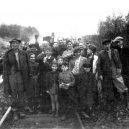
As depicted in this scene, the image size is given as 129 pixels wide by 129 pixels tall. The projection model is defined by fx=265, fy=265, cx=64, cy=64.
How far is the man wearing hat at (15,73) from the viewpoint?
7.07 m

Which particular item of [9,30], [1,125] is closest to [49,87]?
[1,125]

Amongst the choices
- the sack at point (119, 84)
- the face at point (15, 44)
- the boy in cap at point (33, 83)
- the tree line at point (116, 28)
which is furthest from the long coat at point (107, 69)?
the tree line at point (116, 28)

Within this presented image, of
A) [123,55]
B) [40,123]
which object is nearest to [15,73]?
[40,123]

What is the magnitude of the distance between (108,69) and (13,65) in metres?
2.56

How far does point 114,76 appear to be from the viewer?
704cm

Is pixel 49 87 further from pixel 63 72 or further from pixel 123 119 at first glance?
pixel 123 119

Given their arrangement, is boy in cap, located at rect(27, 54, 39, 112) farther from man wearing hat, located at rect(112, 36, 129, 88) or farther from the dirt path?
man wearing hat, located at rect(112, 36, 129, 88)

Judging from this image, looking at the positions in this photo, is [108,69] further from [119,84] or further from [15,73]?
[15,73]

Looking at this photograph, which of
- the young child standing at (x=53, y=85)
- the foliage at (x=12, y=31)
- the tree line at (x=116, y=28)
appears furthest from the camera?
the foliage at (x=12, y=31)

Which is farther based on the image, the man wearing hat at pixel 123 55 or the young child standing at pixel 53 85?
the man wearing hat at pixel 123 55

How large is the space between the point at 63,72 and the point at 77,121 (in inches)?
53.4

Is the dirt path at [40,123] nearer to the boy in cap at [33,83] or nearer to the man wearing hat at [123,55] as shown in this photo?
the boy in cap at [33,83]

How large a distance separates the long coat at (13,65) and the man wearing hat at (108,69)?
1.98m

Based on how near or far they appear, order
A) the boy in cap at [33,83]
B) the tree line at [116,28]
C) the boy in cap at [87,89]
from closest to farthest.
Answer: the boy in cap at [87,89]
the boy in cap at [33,83]
the tree line at [116,28]
